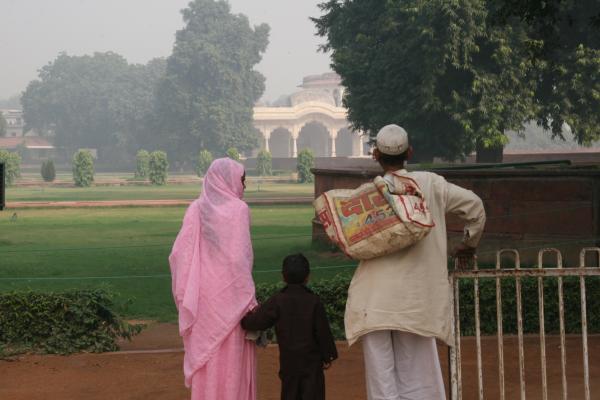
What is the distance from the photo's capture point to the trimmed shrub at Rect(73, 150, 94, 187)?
3975 cm

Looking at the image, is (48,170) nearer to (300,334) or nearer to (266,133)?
(266,133)

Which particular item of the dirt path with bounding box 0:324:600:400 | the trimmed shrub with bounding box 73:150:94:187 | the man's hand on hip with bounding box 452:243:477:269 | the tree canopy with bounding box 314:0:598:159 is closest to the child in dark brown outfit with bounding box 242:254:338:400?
the man's hand on hip with bounding box 452:243:477:269

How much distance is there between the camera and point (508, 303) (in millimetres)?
6223

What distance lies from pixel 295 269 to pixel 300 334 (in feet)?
0.77

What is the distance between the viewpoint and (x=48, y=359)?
5.56 m

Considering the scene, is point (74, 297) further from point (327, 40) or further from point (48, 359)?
point (327, 40)

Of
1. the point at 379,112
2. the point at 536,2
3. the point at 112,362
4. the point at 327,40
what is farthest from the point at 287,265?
the point at 327,40

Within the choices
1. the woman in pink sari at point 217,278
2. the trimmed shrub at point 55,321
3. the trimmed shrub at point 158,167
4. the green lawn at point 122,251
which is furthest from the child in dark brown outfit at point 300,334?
the trimmed shrub at point 158,167

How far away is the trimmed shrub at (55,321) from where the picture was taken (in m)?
5.65

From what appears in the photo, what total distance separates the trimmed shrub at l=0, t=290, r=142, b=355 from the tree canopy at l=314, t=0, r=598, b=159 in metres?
12.9

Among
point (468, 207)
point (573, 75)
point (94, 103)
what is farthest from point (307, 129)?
point (468, 207)

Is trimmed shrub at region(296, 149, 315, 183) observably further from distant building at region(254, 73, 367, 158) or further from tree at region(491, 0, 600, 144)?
tree at region(491, 0, 600, 144)

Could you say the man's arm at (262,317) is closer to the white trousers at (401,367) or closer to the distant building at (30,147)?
the white trousers at (401,367)

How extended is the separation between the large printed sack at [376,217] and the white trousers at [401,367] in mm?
295
